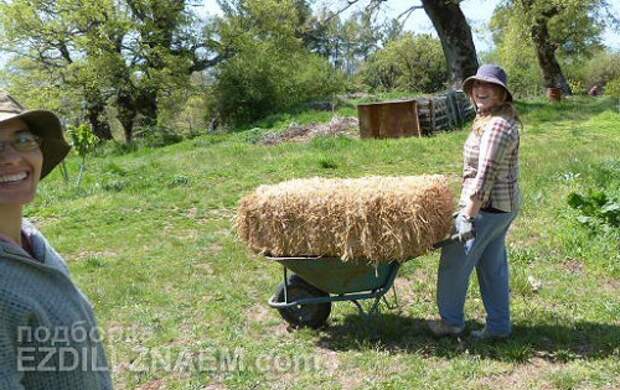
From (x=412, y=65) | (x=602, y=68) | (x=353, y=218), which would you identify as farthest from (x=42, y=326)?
(x=602, y=68)

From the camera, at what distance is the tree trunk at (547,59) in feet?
102

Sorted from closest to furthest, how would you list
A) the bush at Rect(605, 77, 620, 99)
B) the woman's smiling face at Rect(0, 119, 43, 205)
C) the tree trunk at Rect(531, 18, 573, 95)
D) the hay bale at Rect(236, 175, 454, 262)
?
the woman's smiling face at Rect(0, 119, 43, 205) → the hay bale at Rect(236, 175, 454, 262) → the bush at Rect(605, 77, 620, 99) → the tree trunk at Rect(531, 18, 573, 95)

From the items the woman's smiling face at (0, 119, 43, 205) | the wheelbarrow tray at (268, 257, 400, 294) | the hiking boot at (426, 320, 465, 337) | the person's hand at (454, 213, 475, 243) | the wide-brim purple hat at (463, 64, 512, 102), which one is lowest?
the hiking boot at (426, 320, 465, 337)

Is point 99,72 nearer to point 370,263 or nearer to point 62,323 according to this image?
point 370,263

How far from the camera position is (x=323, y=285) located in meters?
5.14

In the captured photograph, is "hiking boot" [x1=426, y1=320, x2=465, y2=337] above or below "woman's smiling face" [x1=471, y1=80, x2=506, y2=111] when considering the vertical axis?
below

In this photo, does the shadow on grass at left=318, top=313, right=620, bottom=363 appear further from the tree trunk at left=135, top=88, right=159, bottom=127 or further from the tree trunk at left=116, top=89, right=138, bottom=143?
the tree trunk at left=116, top=89, right=138, bottom=143

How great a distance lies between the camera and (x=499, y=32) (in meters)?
37.9

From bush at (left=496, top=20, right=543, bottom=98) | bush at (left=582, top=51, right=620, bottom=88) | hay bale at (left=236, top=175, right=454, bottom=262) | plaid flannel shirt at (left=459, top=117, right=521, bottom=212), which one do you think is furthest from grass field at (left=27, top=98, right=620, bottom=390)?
bush at (left=582, top=51, right=620, bottom=88)

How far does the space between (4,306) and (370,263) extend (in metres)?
3.43

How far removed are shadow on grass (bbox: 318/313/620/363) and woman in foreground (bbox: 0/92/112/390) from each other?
3.22 m

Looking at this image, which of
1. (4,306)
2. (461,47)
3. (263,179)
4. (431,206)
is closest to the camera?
(4,306)

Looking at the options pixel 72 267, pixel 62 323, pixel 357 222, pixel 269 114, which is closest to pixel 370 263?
pixel 357 222

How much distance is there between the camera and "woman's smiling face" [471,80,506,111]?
15.0 ft
